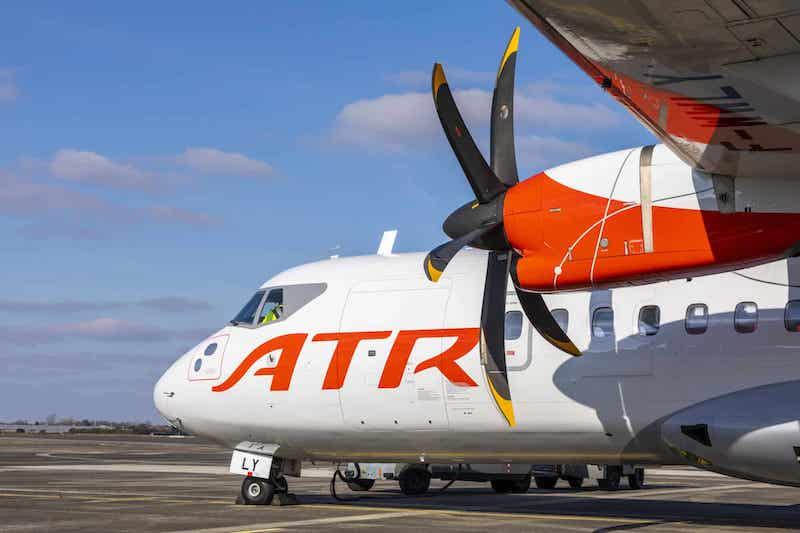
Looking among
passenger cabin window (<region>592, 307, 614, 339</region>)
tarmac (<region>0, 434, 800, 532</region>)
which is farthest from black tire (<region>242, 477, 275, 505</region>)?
passenger cabin window (<region>592, 307, 614, 339</region>)

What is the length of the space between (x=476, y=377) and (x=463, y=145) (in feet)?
12.7

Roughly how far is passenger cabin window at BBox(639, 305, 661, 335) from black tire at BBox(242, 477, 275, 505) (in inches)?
310

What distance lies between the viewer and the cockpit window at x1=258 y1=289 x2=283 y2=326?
19422 mm

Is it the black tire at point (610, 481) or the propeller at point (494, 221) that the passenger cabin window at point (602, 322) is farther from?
the black tire at point (610, 481)

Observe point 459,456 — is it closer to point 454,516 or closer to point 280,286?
point 454,516

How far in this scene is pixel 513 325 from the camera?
16312 millimetres

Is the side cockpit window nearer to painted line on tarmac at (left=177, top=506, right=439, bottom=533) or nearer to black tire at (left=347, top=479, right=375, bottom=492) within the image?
painted line on tarmac at (left=177, top=506, right=439, bottom=533)

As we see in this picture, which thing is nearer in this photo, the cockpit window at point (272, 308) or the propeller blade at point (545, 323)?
the propeller blade at point (545, 323)

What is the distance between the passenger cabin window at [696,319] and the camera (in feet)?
48.4

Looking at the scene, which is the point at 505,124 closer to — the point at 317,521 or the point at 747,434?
the point at 747,434

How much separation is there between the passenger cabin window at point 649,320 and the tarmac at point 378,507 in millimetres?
2895

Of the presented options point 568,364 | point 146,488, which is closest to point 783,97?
point 568,364

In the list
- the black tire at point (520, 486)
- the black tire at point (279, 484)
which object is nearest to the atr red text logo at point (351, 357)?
the black tire at point (279, 484)

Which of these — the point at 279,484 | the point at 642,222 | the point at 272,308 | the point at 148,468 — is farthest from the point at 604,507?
the point at 148,468
